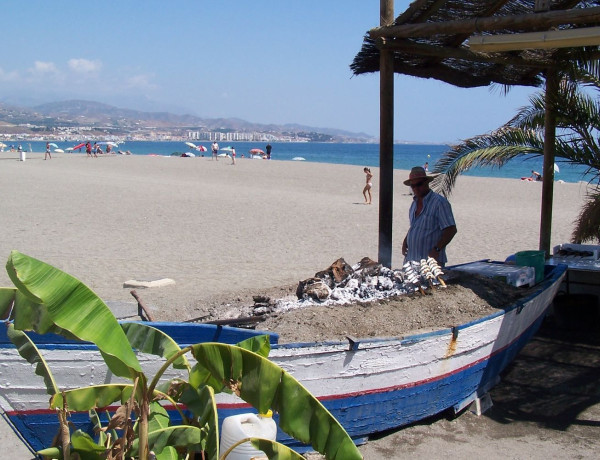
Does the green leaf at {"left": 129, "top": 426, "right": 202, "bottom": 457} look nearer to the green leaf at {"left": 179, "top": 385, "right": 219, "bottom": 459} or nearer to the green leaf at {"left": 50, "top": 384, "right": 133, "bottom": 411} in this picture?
the green leaf at {"left": 179, "top": 385, "right": 219, "bottom": 459}

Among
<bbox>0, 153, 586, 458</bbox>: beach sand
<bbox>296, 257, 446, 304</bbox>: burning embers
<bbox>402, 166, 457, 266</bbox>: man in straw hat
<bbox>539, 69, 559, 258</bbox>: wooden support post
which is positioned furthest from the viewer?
<bbox>0, 153, 586, 458</bbox>: beach sand

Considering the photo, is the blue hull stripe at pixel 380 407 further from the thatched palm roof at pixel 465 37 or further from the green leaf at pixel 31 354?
the thatched palm roof at pixel 465 37

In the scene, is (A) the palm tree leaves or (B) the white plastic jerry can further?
(A) the palm tree leaves

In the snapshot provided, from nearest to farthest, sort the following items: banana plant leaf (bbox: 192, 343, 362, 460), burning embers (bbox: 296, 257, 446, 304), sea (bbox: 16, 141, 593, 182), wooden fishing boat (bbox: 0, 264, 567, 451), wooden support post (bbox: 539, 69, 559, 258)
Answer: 1. banana plant leaf (bbox: 192, 343, 362, 460)
2. wooden fishing boat (bbox: 0, 264, 567, 451)
3. burning embers (bbox: 296, 257, 446, 304)
4. wooden support post (bbox: 539, 69, 559, 258)
5. sea (bbox: 16, 141, 593, 182)

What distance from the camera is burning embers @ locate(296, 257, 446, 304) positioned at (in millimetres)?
5716

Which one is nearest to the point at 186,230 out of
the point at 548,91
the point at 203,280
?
the point at 203,280

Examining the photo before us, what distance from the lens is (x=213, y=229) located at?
52.5 ft

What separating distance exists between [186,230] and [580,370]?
433 inches

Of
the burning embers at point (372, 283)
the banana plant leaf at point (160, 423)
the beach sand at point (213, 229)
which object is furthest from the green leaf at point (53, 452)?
the burning embers at point (372, 283)

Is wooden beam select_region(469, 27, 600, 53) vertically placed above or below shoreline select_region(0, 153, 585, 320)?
above

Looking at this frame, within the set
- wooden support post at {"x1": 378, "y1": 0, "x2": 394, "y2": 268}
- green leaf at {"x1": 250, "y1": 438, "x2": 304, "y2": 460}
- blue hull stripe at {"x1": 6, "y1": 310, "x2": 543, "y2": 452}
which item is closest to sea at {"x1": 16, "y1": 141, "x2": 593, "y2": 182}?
wooden support post at {"x1": 378, "y1": 0, "x2": 394, "y2": 268}

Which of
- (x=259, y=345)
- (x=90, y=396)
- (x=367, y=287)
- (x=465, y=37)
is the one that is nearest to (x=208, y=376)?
(x=259, y=345)

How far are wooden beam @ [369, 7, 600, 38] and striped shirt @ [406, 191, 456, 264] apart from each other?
1.67 m

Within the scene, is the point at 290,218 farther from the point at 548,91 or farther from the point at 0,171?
the point at 0,171
